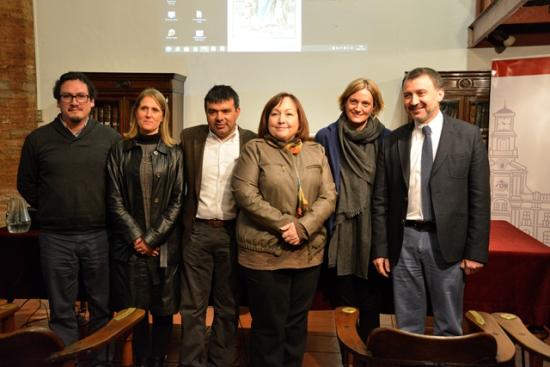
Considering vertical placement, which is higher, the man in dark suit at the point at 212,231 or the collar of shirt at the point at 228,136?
the collar of shirt at the point at 228,136

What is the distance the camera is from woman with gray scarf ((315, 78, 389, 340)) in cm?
228

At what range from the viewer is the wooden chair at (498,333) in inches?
50.5

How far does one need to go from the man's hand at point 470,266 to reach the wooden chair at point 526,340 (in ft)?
1.14

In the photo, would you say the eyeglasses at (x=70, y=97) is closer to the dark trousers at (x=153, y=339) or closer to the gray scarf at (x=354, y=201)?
the dark trousers at (x=153, y=339)

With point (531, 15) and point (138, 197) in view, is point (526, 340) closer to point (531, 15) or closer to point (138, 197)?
point (138, 197)

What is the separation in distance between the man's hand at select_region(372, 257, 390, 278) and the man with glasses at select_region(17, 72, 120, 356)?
1.34 meters

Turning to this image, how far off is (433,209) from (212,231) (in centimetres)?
103

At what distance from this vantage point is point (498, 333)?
4.86ft

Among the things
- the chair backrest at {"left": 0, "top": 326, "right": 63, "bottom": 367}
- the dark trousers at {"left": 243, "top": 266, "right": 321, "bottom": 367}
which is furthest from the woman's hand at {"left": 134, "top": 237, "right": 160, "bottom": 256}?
the chair backrest at {"left": 0, "top": 326, "right": 63, "bottom": 367}

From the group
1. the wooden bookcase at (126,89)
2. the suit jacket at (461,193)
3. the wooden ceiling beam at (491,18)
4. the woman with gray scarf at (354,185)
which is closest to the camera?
the suit jacket at (461,193)

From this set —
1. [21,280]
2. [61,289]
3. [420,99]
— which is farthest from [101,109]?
[420,99]

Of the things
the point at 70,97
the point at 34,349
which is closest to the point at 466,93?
the point at 70,97

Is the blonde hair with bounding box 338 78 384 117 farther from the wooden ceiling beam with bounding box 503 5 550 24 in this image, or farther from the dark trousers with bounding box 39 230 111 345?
the wooden ceiling beam with bounding box 503 5 550 24

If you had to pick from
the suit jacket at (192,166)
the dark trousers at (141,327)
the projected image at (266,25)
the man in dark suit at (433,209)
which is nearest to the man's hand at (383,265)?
the man in dark suit at (433,209)
